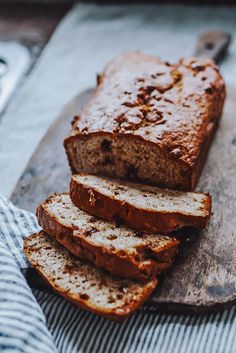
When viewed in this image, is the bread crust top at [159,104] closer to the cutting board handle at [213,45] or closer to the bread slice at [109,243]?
the bread slice at [109,243]

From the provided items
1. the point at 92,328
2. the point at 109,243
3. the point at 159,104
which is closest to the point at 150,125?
the point at 159,104

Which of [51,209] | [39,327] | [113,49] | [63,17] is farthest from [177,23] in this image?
[39,327]

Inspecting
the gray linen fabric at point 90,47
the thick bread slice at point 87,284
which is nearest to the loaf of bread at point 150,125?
the thick bread slice at point 87,284

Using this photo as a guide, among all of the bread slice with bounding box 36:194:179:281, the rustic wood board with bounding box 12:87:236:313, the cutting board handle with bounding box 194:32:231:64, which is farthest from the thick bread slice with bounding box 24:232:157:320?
the cutting board handle with bounding box 194:32:231:64

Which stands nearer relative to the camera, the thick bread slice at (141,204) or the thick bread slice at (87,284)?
the thick bread slice at (87,284)

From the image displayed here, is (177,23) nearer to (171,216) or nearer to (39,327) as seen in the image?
(171,216)

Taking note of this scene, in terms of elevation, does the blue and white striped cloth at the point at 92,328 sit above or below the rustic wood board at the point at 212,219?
below
